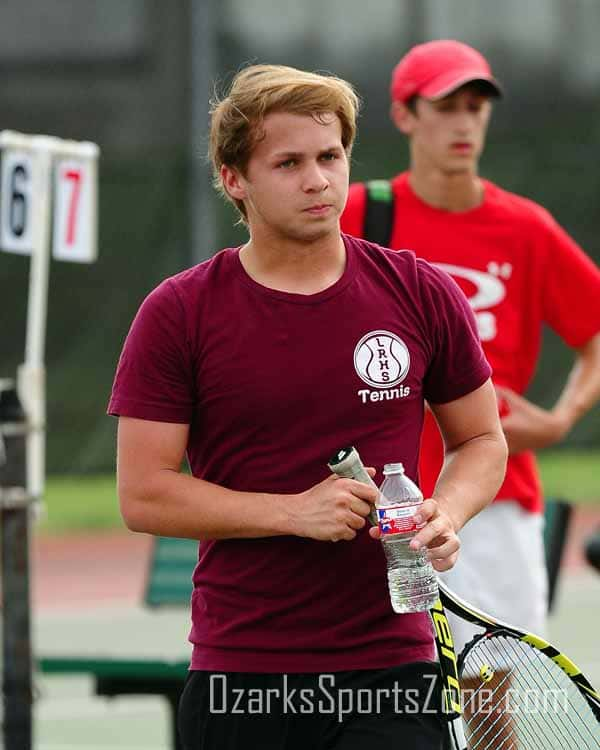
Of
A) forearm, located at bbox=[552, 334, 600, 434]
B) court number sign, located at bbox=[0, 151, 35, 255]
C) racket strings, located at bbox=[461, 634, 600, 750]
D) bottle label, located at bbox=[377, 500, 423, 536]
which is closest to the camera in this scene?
bottle label, located at bbox=[377, 500, 423, 536]

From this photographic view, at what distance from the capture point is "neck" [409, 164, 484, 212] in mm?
5211

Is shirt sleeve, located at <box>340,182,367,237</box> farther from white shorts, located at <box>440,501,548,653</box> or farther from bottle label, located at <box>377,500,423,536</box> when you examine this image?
bottle label, located at <box>377,500,423,536</box>

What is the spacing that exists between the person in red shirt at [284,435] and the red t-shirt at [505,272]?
1544mm

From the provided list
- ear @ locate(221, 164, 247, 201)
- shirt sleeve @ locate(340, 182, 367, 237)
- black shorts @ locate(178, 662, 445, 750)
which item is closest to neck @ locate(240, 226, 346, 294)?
ear @ locate(221, 164, 247, 201)

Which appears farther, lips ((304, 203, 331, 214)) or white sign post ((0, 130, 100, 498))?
white sign post ((0, 130, 100, 498))

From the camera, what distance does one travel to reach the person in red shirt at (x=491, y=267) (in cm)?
518

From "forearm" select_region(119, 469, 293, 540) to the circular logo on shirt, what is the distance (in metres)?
0.27

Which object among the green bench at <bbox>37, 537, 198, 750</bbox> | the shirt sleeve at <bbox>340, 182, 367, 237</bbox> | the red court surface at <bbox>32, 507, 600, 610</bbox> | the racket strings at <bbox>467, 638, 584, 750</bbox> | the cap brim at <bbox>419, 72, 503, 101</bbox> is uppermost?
the cap brim at <bbox>419, 72, 503, 101</bbox>

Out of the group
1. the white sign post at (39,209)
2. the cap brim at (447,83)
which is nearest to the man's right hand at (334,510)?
the cap brim at (447,83)

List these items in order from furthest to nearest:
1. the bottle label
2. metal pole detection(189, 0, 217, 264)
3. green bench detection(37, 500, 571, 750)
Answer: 1. metal pole detection(189, 0, 217, 264)
2. green bench detection(37, 500, 571, 750)
3. the bottle label

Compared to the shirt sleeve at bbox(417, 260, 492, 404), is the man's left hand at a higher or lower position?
lower

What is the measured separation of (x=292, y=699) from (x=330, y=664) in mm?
92

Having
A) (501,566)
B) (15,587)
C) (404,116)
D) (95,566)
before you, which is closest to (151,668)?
(15,587)

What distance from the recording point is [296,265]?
351 centimetres
